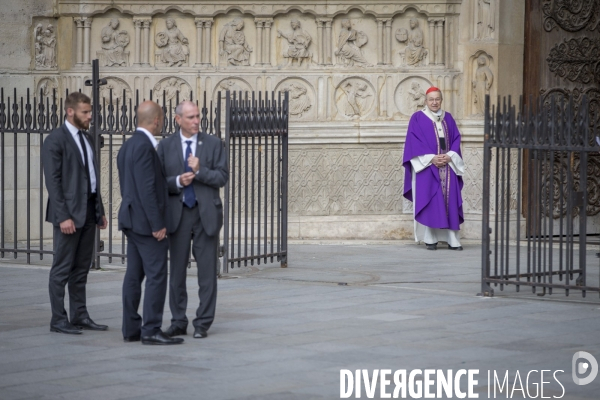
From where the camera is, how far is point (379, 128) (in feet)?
50.8

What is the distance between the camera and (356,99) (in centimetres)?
1559

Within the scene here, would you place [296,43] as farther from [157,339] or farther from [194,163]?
[157,339]

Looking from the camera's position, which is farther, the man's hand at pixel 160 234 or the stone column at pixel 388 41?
the stone column at pixel 388 41

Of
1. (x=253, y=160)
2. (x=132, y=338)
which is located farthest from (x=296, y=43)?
(x=132, y=338)

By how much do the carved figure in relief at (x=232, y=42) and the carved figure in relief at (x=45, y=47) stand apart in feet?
7.55

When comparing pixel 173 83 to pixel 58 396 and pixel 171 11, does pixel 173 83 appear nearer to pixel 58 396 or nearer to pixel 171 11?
pixel 171 11

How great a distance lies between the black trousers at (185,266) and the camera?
8375mm

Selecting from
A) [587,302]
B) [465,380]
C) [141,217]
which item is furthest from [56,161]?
[587,302]

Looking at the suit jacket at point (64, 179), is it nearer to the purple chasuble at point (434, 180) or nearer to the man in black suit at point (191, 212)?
the man in black suit at point (191, 212)

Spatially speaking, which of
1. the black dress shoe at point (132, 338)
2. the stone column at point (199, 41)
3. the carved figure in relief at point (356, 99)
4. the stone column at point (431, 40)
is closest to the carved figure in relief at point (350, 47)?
the carved figure in relief at point (356, 99)

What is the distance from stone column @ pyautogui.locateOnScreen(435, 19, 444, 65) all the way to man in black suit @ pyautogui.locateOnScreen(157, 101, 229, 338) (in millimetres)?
7731

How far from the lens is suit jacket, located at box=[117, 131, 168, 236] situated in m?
7.98

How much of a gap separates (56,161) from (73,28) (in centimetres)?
733

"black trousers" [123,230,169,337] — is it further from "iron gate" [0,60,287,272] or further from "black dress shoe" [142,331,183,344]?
"iron gate" [0,60,287,272]
